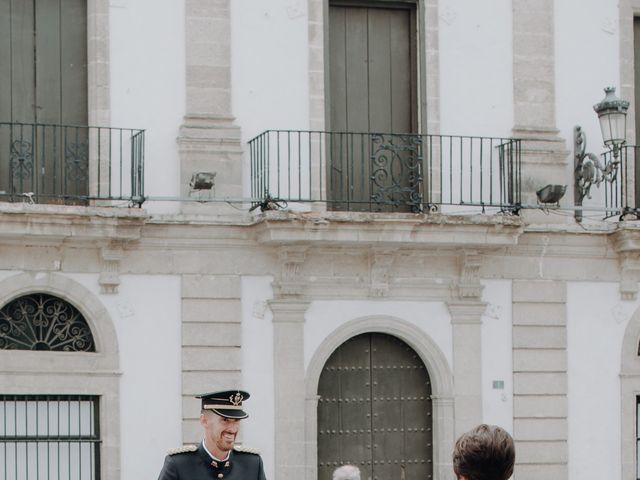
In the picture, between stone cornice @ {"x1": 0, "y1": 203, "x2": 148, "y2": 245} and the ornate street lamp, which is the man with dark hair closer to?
stone cornice @ {"x1": 0, "y1": 203, "x2": 148, "y2": 245}

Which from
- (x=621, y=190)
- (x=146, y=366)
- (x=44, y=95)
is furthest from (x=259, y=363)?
(x=621, y=190)

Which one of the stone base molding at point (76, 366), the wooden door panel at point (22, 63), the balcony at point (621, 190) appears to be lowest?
the stone base molding at point (76, 366)

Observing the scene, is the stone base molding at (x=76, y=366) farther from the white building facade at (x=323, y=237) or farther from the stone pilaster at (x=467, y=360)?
the stone pilaster at (x=467, y=360)

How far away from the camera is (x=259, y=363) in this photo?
554 inches

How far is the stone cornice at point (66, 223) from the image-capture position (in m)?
13.1

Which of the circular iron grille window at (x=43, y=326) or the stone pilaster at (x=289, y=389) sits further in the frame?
the stone pilaster at (x=289, y=389)

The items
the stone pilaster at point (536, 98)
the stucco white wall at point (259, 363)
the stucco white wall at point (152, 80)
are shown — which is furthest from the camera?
the stone pilaster at point (536, 98)

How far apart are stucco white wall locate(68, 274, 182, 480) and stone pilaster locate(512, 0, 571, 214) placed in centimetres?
330

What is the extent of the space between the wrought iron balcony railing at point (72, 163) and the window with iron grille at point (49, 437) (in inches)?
62.9

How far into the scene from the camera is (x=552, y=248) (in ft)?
48.8

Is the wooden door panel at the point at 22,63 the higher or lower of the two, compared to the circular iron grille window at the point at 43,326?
higher

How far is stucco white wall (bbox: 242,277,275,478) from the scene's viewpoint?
14.0 metres

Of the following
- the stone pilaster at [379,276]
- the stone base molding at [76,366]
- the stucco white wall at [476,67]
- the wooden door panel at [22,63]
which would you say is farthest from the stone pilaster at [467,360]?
the wooden door panel at [22,63]

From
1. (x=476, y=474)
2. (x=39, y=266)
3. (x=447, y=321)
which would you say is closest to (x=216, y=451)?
(x=476, y=474)
